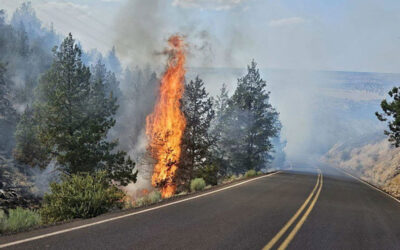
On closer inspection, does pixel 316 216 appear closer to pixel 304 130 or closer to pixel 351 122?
pixel 304 130

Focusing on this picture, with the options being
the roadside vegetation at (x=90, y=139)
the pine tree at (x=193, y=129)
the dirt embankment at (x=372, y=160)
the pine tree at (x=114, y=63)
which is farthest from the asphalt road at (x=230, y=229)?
the pine tree at (x=114, y=63)

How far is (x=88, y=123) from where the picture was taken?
2406 centimetres

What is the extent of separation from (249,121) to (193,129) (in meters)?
9.06

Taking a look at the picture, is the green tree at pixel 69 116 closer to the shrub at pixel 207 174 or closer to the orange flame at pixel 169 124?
the orange flame at pixel 169 124

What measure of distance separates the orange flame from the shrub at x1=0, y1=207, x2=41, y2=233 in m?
19.8

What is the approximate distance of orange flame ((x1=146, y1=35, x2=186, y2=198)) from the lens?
91.0ft

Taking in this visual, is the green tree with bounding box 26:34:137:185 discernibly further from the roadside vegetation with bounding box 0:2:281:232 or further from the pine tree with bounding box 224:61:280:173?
the pine tree with bounding box 224:61:280:173

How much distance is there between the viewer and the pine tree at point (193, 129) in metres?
30.2

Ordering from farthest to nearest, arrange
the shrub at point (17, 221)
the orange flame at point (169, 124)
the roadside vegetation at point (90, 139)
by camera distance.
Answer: the orange flame at point (169, 124), the roadside vegetation at point (90, 139), the shrub at point (17, 221)

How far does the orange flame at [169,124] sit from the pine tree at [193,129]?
1605 mm

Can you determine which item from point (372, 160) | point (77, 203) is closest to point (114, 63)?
point (372, 160)

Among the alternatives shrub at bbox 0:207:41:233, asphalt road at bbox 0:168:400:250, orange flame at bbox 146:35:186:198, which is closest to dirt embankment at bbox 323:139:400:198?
orange flame at bbox 146:35:186:198

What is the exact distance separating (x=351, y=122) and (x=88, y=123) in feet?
491

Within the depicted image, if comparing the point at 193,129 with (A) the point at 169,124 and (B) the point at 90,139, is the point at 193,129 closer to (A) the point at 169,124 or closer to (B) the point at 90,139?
(A) the point at 169,124
